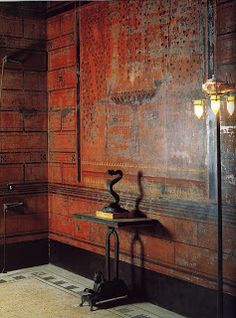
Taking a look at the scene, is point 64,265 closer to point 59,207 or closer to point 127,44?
point 59,207

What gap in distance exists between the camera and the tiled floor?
495 cm

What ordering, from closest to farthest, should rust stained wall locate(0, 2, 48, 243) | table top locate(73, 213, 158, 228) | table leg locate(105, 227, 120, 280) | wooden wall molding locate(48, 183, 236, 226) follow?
wooden wall molding locate(48, 183, 236, 226), table top locate(73, 213, 158, 228), table leg locate(105, 227, 120, 280), rust stained wall locate(0, 2, 48, 243)

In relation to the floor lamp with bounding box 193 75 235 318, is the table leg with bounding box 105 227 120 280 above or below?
below

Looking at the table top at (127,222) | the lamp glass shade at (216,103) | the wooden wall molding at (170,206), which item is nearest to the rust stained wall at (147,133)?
the wooden wall molding at (170,206)

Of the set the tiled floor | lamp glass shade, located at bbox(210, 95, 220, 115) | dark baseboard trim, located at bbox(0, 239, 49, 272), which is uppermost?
lamp glass shade, located at bbox(210, 95, 220, 115)

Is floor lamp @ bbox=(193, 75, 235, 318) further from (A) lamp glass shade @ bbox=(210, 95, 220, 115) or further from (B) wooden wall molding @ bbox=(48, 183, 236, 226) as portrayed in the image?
(B) wooden wall molding @ bbox=(48, 183, 236, 226)

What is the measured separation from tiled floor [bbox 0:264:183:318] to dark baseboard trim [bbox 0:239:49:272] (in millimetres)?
92

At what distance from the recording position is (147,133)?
5.23 metres

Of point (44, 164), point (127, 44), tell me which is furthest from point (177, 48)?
point (44, 164)

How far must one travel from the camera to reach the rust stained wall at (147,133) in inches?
183

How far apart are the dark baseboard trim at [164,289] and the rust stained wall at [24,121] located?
0.83 metres

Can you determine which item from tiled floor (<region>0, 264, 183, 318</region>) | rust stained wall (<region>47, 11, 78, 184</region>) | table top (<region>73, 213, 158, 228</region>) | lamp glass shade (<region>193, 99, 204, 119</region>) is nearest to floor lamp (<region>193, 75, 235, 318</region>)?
lamp glass shade (<region>193, 99, 204, 119</region>)

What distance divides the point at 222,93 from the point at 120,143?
1.73 m

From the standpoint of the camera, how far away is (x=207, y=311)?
4.57 m
